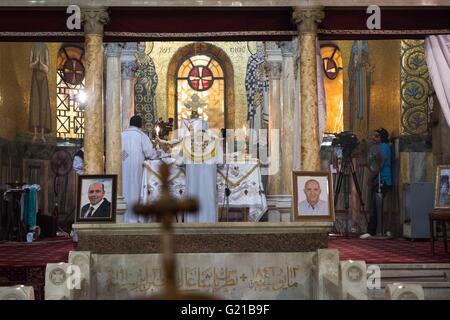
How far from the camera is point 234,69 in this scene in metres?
20.6

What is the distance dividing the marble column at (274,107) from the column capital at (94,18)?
486 cm

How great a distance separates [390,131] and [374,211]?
1.87 meters

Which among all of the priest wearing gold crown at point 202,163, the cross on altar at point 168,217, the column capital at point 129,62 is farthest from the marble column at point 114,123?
the cross on altar at point 168,217

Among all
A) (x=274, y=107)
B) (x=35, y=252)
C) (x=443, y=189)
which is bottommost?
(x=35, y=252)

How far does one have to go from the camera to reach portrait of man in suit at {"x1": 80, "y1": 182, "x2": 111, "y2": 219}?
9.36m

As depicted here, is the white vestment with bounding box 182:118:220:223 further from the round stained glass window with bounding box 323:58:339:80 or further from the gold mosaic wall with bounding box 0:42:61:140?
the round stained glass window with bounding box 323:58:339:80

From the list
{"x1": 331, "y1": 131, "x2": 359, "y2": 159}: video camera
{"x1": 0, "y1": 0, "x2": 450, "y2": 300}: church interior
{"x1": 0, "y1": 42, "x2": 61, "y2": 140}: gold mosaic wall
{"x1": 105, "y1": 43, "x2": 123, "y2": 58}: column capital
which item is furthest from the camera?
{"x1": 0, "y1": 42, "x2": 61, "y2": 140}: gold mosaic wall

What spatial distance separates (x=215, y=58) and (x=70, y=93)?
4.04 meters

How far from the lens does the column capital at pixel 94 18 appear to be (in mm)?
10750

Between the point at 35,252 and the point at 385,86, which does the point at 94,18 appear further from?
the point at 385,86

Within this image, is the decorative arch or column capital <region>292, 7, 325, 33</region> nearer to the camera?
column capital <region>292, 7, 325, 33</region>

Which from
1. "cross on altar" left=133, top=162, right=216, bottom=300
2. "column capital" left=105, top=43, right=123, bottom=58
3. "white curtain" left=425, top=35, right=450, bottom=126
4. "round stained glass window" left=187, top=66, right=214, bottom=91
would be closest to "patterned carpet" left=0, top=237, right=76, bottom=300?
"column capital" left=105, top=43, right=123, bottom=58

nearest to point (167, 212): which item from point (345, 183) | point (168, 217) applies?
point (168, 217)
